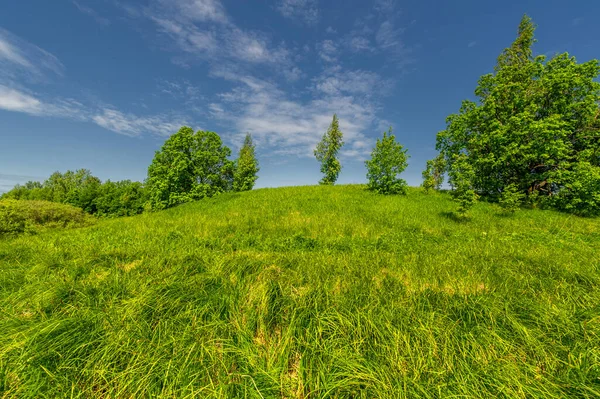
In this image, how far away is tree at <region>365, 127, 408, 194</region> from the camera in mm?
16203

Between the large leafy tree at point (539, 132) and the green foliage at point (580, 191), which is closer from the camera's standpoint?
the green foliage at point (580, 191)

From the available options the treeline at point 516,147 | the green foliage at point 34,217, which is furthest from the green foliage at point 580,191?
the green foliage at point 34,217

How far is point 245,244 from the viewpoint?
22.8 feet

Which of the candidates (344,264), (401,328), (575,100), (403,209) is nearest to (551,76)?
(575,100)

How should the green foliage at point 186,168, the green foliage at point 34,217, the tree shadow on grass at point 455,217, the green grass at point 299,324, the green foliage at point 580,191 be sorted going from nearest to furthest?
Result: the green grass at point 299,324 < the green foliage at point 34,217 < the tree shadow on grass at point 455,217 < the green foliage at point 580,191 < the green foliage at point 186,168

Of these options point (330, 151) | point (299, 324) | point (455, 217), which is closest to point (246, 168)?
point (330, 151)

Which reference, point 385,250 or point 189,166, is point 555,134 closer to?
point 385,250

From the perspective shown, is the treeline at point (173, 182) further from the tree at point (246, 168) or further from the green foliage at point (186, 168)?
the tree at point (246, 168)

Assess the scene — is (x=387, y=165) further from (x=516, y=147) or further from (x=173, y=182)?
(x=173, y=182)

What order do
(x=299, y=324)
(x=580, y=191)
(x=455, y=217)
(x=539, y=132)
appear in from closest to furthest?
1. (x=299, y=324)
2. (x=455, y=217)
3. (x=580, y=191)
4. (x=539, y=132)

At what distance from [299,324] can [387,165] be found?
15.9 meters

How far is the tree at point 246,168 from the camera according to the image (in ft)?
122

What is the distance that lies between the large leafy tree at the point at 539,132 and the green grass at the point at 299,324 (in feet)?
33.1

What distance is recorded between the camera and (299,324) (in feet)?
9.51
